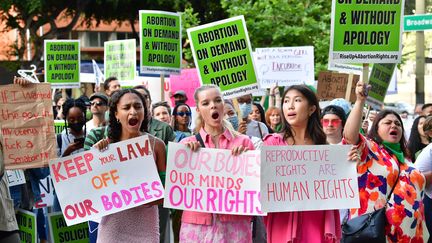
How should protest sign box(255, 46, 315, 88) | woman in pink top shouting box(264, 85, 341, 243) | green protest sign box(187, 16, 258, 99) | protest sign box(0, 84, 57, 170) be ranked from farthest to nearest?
protest sign box(255, 46, 315, 88) < green protest sign box(187, 16, 258, 99) < protest sign box(0, 84, 57, 170) < woman in pink top shouting box(264, 85, 341, 243)

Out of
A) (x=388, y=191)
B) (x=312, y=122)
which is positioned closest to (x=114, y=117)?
(x=312, y=122)

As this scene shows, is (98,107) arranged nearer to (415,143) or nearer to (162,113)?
(162,113)

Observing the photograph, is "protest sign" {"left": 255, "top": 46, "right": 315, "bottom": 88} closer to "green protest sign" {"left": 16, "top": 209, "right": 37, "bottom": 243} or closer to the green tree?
the green tree

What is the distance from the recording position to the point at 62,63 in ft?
49.6

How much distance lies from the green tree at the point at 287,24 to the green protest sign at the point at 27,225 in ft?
53.3

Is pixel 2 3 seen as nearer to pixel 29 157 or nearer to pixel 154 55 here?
pixel 154 55

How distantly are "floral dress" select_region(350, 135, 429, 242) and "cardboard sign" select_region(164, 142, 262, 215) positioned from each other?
2.60ft

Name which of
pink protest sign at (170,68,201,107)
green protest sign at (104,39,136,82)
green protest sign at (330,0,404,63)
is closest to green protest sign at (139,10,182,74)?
green protest sign at (104,39,136,82)

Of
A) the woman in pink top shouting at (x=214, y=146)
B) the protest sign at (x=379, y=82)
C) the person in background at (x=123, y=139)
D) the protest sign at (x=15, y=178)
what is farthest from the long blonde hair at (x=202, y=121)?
the protest sign at (x=379, y=82)

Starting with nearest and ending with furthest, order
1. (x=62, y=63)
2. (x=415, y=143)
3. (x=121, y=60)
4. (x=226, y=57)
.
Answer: (x=415, y=143), (x=226, y=57), (x=62, y=63), (x=121, y=60)

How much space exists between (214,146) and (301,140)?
0.56 meters

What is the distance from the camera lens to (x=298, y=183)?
6.05 meters

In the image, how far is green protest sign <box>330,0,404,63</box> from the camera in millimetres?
7684

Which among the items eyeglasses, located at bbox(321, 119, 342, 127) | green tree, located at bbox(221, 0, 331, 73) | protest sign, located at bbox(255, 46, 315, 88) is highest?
green tree, located at bbox(221, 0, 331, 73)
